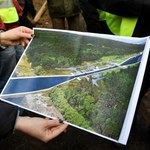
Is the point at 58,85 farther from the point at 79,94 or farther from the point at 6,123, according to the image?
the point at 6,123

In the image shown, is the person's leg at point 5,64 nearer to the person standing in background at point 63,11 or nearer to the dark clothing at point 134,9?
the dark clothing at point 134,9

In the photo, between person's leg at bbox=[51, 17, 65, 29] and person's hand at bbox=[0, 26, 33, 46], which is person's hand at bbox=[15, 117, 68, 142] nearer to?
person's hand at bbox=[0, 26, 33, 46]

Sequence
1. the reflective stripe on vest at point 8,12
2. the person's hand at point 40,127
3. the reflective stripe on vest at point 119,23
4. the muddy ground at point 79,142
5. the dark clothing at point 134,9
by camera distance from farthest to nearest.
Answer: the muddy ground at point 79,142, the reflective stripe on vest at point 8,12, the reflective stripe on vest at point 119,23, the dark clothing at point 134,9, the person's hand at point 40,127

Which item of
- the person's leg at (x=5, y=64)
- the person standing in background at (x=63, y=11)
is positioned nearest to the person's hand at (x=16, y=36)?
the person's leg at (x=5, y=64)

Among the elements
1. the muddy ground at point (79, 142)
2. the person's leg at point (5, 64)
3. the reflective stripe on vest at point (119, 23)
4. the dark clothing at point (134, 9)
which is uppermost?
the dark clothing at point (134, 9)

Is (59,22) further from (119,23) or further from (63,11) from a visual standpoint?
(119,23)

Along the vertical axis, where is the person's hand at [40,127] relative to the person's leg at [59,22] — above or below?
above

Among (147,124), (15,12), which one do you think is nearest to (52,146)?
(147,124)
